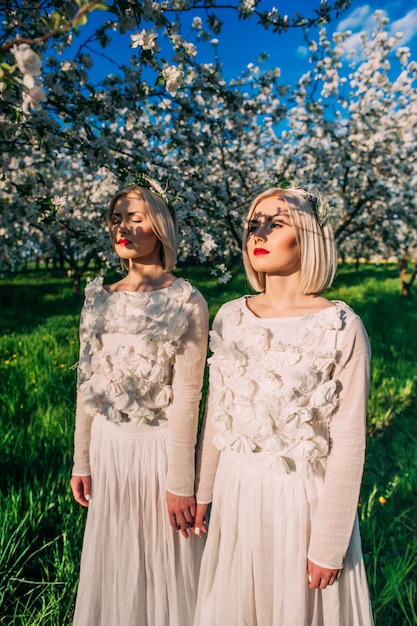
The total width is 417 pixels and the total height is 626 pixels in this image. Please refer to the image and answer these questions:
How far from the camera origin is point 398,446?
3344 mm

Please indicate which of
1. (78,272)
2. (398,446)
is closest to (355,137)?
(398,446)

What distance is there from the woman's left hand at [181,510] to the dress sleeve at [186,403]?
3 cm

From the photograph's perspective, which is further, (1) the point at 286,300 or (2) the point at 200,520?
(2) the point at 200,520

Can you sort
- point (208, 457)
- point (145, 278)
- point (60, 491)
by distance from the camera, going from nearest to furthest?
point (208, 457) → point (145, 278) → point (60, 491)

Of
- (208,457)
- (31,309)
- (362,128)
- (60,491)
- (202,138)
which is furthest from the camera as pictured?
(31,309)

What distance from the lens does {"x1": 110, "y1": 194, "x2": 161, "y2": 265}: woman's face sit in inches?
64.8

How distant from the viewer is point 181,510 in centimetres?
157

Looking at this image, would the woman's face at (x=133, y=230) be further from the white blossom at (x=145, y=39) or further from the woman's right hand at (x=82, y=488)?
the woman's right hand at (x=82, y=488)

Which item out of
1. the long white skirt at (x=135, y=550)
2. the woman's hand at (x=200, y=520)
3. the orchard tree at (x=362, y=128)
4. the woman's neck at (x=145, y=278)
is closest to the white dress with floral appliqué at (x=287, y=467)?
the woman's hand at (x=200, y=520)

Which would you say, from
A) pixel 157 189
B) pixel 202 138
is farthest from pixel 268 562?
pixel 202 138

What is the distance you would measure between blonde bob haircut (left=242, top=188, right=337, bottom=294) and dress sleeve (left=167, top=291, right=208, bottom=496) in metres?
0.45

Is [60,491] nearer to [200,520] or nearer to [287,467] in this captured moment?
[200,520]

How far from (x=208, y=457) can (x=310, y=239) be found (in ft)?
2.83

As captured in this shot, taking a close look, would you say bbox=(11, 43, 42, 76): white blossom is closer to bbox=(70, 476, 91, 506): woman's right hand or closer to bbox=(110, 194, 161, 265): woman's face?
bbox=(110, 194, 161, 265): woman's face
